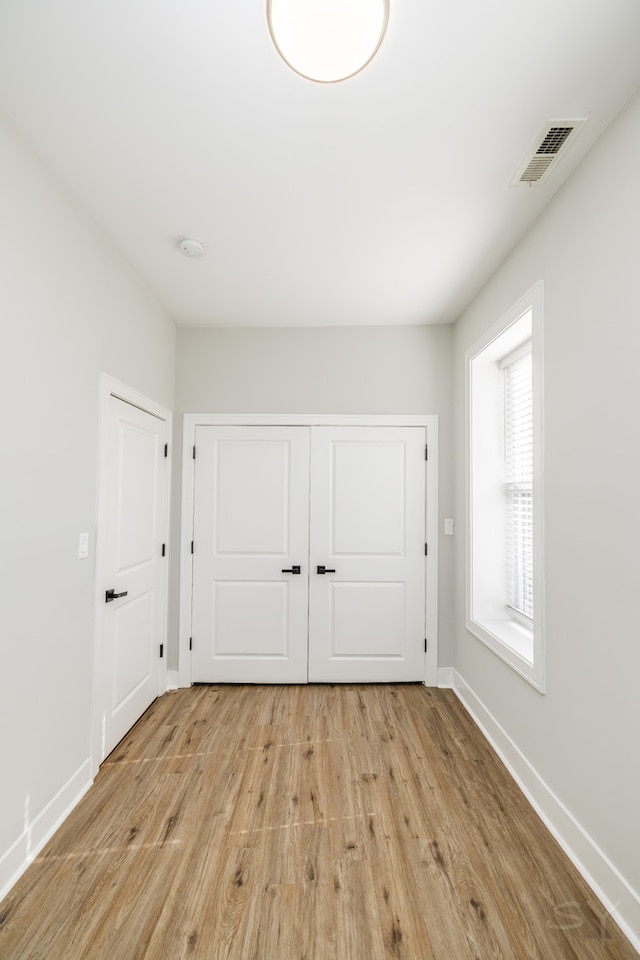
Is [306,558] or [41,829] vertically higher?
[306,558]

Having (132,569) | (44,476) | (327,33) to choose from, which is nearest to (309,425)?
(132,569)

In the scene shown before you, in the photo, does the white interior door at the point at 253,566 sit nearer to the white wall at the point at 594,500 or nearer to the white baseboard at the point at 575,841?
the white baseboard at the point at 575,841

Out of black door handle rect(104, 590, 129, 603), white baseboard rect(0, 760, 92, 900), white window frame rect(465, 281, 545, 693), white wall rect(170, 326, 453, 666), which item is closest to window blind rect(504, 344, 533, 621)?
white window frame rect(465, 281, 545, 693)

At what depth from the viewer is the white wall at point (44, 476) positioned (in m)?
1.62

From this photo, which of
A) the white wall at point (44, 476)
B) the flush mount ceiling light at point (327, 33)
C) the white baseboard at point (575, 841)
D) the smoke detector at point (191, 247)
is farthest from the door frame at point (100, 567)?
the white baseboard at point (575, 841)

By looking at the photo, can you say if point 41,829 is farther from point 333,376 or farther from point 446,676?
point 333,376

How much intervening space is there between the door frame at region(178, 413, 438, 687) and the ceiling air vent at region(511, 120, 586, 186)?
1762 millimetres

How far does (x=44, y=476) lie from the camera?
1.82m

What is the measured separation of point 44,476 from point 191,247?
4.51 feet

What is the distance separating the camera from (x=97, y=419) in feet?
7.30

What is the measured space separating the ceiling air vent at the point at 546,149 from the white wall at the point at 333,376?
5.24 ft

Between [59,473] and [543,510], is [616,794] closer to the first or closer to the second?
[543,510]

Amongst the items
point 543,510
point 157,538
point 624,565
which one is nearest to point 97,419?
point 157,538

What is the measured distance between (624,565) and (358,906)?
4.76ft
